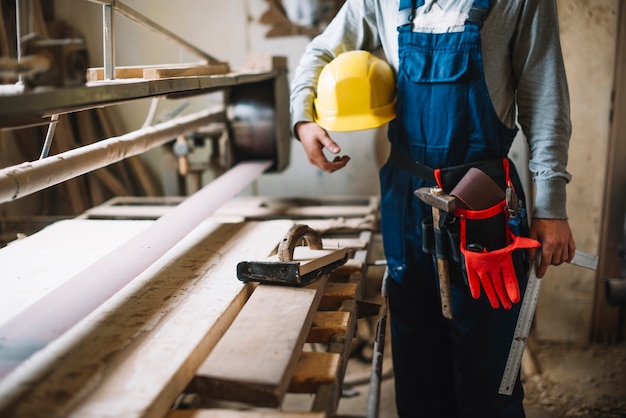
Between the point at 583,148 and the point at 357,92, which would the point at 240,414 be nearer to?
the point at 357,92

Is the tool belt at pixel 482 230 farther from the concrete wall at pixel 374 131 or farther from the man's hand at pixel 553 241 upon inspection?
the concrete wall at pixel 374 131

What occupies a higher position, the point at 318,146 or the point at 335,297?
the point at 318,146

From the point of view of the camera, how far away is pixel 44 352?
1.33m

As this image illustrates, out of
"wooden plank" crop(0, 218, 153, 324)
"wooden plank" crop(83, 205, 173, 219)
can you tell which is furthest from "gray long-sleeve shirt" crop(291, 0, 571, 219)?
"wooden plank" crop(83, 205, 173, 219)

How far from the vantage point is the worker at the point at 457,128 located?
1.83 m

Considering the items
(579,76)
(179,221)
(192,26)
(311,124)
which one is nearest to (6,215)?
(192,26)

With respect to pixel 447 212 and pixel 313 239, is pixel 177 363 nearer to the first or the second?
pixel 313 239

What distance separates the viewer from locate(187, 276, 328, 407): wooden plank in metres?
1.21

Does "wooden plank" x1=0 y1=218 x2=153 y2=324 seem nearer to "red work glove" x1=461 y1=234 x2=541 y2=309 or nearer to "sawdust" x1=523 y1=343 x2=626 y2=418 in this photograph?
"red work glove" x1=461 y1=234 x2=541 y2=309

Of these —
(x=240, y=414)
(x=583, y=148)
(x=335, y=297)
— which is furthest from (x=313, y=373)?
(x=583, y=148)

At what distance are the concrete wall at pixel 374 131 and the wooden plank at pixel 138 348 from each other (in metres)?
2.23

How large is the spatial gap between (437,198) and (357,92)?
1.47 feet

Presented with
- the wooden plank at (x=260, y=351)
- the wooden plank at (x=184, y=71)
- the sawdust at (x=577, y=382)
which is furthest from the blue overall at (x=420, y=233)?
the sawdust at (x=577, y=382)

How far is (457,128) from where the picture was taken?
1.88 m
